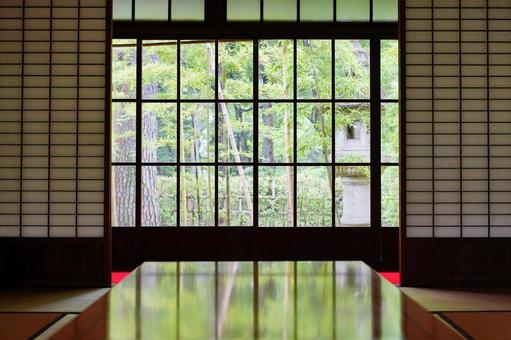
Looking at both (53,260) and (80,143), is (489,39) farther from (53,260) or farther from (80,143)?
(53,260)

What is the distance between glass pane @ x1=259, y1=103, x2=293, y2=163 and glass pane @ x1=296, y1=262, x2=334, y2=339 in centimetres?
298

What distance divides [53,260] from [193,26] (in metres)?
2.42

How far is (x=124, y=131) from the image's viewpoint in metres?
5.88

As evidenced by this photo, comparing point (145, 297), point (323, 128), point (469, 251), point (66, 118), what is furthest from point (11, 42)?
point (469, 251)

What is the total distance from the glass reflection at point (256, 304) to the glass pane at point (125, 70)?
3430 millimetres

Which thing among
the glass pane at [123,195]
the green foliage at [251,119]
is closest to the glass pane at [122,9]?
the green foliage at [251,119]

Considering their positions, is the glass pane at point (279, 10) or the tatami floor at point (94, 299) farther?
the glass pane at point (279, 10)

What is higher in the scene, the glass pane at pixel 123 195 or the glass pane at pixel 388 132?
the glass pane at pixel 388 132

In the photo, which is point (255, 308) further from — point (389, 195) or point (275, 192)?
point (389, 195)

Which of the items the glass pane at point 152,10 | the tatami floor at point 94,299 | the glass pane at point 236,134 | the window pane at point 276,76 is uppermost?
the glass pane at point 152,10

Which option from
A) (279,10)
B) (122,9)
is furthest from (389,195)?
(122,9)

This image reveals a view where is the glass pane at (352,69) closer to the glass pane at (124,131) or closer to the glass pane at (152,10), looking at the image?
the glass pane at (152,10)

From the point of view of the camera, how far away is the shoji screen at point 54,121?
504 centimetres

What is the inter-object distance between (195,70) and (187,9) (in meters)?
0.57
